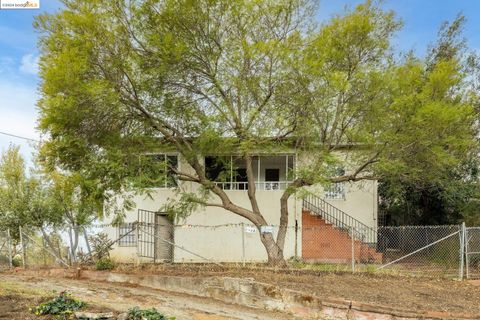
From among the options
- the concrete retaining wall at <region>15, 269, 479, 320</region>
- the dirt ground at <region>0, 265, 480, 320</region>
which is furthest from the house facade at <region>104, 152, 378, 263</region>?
the concrete retaining wall at <region>15, 269, 479, 320</region>

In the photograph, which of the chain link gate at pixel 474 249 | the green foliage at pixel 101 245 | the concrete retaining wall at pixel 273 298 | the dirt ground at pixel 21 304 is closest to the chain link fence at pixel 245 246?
the green foliage at pixel 101 245

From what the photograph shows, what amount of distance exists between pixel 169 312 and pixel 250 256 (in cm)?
1061

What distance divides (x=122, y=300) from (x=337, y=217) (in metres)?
12.0

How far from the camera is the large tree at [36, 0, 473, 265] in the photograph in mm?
14617

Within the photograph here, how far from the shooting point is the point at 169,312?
Answer: 9.62 metres

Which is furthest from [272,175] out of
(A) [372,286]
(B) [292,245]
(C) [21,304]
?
(C) [21,304]

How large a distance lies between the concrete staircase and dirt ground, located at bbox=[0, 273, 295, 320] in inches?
328

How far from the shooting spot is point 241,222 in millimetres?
19797

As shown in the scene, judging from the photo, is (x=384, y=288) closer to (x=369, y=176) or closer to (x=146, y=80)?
(x=369, y=176)

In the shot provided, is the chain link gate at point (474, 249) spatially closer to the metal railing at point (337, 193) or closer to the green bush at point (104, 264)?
the metal railing at point (337, 193)

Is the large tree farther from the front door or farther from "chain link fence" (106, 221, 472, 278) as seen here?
the front door

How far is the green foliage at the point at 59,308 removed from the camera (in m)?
7.84

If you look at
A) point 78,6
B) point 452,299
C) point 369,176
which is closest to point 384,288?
point 452,299

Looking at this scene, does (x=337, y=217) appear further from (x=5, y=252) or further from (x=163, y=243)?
(x=5, y=252)
